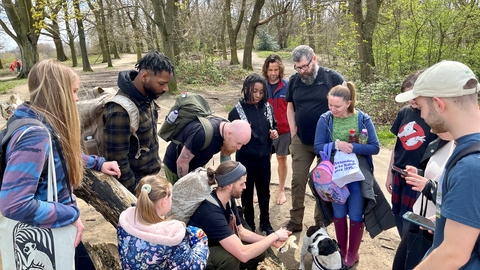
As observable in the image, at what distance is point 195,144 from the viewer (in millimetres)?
3053

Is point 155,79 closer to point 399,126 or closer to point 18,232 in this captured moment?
point 18,232

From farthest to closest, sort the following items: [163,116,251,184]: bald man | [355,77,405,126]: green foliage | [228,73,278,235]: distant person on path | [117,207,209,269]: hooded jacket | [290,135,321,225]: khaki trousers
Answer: [355,77,405,126]: green foliage, [290,135,321,225]: khaki trousers, [228,73,278,235]: distant person on path, [163,116,251,184]: bald man, [117,207,209,269]: hooded jacket

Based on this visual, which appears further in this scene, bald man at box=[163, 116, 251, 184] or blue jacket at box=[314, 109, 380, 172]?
blue jacket at box=[314, 109, 380, 172]

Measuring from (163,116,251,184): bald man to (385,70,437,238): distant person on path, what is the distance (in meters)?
1.28

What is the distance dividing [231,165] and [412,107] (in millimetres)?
1552

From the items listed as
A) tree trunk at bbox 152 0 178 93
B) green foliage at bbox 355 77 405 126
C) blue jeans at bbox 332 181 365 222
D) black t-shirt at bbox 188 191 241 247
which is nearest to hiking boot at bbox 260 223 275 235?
blue jeans at bbox 332 181 365 222

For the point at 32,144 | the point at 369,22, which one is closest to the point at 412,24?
the point at 369,22

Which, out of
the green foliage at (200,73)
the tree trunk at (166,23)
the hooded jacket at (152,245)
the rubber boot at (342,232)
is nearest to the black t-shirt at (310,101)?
the rubber boot at (342,232)

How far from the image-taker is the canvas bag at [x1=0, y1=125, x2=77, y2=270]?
1.66 meters

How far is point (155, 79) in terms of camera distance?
2.79m

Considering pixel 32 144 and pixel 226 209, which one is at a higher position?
pixel 32 144

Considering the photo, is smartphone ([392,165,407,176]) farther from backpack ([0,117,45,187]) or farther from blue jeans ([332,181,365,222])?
backpack ([0,117,45,187])

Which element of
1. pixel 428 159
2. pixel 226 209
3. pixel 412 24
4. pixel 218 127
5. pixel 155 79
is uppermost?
pixel 412 24

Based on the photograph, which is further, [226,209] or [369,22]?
[369,22]
